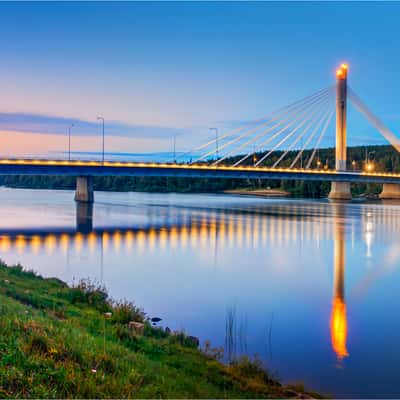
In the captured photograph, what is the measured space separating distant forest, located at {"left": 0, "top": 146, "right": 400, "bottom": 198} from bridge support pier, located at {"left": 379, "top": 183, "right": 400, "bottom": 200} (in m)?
8.06

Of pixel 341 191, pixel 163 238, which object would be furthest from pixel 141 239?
pixel 341 191

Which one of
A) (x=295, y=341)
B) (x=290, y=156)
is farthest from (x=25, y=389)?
(x=290, y=156)

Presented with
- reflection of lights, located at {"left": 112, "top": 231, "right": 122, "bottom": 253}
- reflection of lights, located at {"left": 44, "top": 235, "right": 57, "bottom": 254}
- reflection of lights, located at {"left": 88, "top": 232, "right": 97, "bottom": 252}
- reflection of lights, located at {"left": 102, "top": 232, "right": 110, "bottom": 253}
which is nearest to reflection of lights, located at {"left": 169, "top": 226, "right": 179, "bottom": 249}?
reflection of lights, located at {"left": 112, "top": 231, "right": 122, "bottom": 253}

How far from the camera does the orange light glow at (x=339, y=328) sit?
9852mm

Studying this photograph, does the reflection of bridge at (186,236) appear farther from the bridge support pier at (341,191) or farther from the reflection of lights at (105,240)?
the bridge support pier at (341,191)

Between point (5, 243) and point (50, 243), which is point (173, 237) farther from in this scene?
point (5, 243)

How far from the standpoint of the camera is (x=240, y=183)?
14612 cm

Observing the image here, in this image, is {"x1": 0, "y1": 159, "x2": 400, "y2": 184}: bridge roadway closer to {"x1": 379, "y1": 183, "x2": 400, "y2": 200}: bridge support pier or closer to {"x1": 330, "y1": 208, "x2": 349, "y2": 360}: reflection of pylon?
{"x1": 379, "y1": 183, "x2": 400, "y2": 200}: bridge support pier

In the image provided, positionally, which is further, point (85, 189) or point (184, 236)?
point (85, 189)

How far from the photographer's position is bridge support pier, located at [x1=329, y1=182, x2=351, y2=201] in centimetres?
8981

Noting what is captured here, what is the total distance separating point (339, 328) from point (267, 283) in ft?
18.9

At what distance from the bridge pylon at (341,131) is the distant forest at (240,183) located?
23.0m

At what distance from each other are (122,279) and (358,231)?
2455cm

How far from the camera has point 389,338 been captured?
10859mm
